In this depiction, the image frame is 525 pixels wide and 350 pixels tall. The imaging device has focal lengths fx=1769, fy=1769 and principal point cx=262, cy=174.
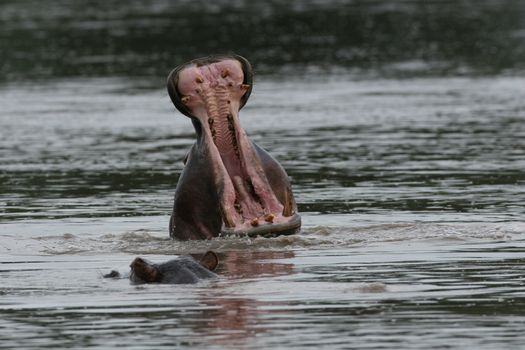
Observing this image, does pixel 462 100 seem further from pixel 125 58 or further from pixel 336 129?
pixel 125 58

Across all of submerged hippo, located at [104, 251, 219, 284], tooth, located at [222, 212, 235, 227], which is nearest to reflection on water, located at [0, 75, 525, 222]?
tooth, located at [222, 212, 235, 227]

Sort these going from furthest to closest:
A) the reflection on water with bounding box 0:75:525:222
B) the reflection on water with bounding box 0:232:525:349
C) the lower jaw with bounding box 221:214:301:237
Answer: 1. the reflection on water with bounding box 0:75:525:222
2. the lower jaw with bounding box 221:214:301:237
3. the reflection on water with bounding box 0:232:525:349

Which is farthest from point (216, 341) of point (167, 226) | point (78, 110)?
point (78, 110)

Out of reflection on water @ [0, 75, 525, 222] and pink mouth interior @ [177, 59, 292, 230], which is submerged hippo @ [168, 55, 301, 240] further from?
reflection on water @ [0, 75, 525, 222]

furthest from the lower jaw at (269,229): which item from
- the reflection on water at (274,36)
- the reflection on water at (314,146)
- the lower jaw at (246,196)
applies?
the reflection on water at (274,36)

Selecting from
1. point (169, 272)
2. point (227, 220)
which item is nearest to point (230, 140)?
point (227, 220)

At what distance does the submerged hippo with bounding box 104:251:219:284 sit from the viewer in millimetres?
10164

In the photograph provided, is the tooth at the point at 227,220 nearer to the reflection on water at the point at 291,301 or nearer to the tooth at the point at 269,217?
the tooth at the point at 269,217

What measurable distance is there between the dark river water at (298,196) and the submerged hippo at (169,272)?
10 cm

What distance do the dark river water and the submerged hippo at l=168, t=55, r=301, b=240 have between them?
0.75ft

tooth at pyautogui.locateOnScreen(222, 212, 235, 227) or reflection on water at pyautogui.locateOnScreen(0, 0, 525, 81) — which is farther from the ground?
reflection on water at pyautogui.locateOnScreen(0, 0, 525, 81)

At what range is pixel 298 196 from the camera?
49.8 feet

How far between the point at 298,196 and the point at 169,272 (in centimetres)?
502

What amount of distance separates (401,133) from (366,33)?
17880 millimetres
